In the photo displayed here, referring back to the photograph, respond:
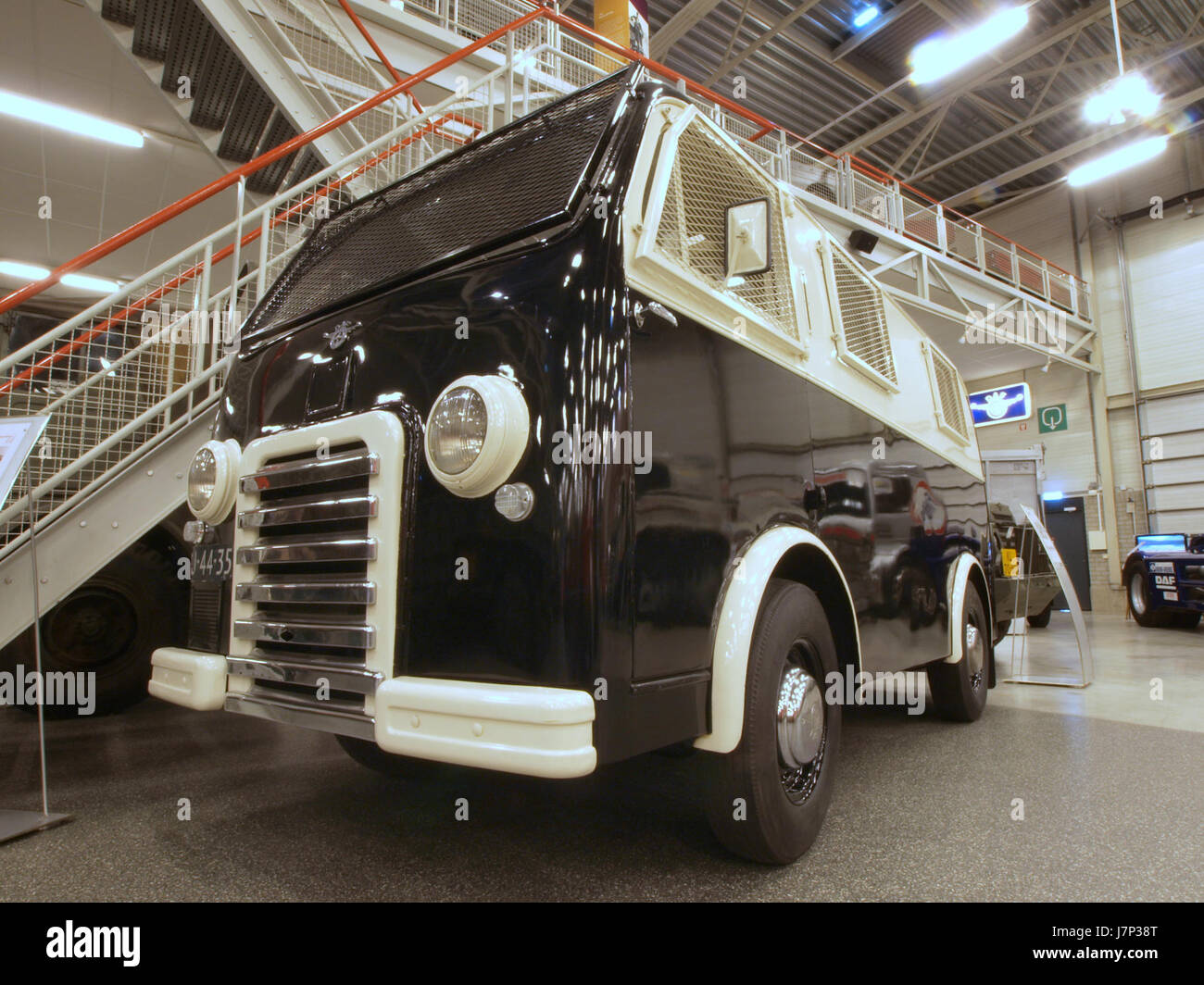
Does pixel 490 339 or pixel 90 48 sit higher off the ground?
pixel 90 48

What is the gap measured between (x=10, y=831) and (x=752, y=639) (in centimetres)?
245

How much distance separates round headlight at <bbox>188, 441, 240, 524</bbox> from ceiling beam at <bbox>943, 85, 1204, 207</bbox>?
1459 cm

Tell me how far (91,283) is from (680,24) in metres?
9.33

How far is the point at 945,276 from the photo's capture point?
11531 millimetres

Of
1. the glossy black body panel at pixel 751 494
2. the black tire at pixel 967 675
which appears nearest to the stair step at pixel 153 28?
the glossy black body panel at pixel 751 494

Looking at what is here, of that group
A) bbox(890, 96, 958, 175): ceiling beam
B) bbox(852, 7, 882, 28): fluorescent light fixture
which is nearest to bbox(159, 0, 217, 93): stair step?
bbox(852, 7, 882, 28): fluorescent light fixture

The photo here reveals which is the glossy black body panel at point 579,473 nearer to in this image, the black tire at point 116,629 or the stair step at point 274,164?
the black tire at point 116,629

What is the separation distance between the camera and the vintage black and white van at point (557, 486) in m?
1.61

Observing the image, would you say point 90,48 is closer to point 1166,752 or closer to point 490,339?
point 490,339

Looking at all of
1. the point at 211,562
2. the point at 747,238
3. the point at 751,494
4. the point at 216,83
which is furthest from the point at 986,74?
the point at 211,562

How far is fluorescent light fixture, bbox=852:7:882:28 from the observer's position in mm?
10258

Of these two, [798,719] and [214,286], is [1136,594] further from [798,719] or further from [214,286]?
[214,286]

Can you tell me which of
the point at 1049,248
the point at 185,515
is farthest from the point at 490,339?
the point at 1049,248

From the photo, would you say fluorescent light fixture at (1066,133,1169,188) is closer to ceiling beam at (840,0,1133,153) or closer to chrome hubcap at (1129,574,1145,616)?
ceiling beam at (840,0,1133,153)
